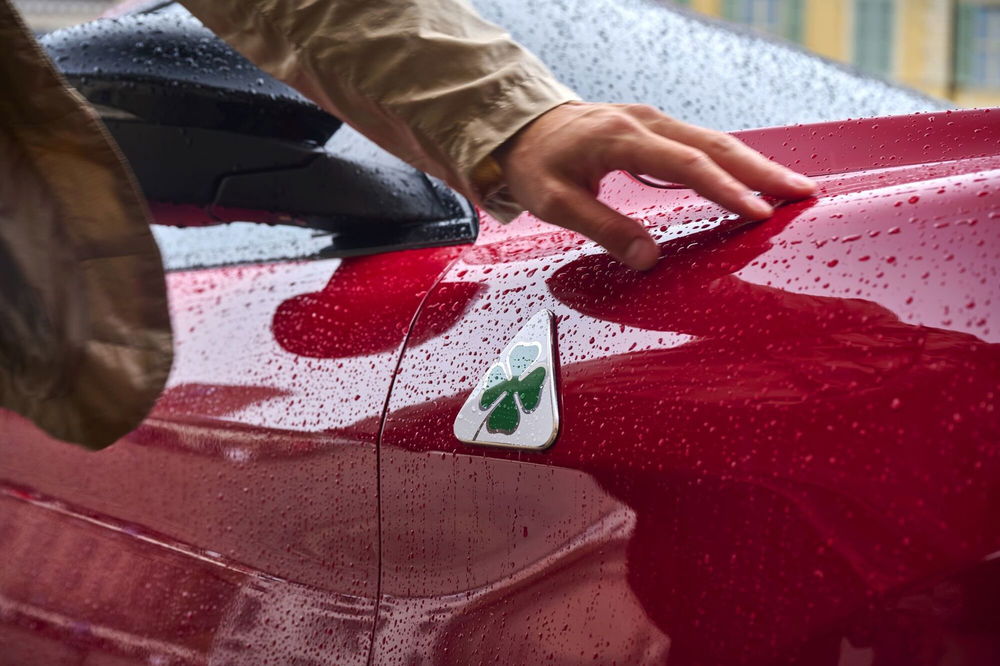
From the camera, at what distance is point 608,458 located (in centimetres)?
80

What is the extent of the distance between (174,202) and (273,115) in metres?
0.18

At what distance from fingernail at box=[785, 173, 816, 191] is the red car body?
0.01m

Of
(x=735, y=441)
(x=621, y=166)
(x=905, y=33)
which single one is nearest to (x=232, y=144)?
(x=621, y=166)

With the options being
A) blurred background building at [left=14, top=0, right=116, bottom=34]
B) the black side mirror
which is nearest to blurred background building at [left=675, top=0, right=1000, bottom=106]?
blurred background building at [left=14, top=0, right=116, bottom=34]

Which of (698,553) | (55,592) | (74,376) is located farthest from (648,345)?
(55,592)

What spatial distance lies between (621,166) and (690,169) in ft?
0.20

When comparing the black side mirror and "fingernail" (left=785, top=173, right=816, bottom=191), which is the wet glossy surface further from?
"fingernail" (left=785, top=173, right=816, bottom=191)

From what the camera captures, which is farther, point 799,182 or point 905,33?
point 905,33

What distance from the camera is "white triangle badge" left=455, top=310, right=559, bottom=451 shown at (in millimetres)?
856

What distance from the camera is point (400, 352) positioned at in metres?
1.03

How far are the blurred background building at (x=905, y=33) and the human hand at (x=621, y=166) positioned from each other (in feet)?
55.5

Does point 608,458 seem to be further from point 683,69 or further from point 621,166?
point 683,69

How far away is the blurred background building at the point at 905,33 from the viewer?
17.0 meters

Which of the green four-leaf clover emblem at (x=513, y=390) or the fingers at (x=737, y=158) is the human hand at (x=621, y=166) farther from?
the green four-leaf clover emblem at (x=513, y=390)
